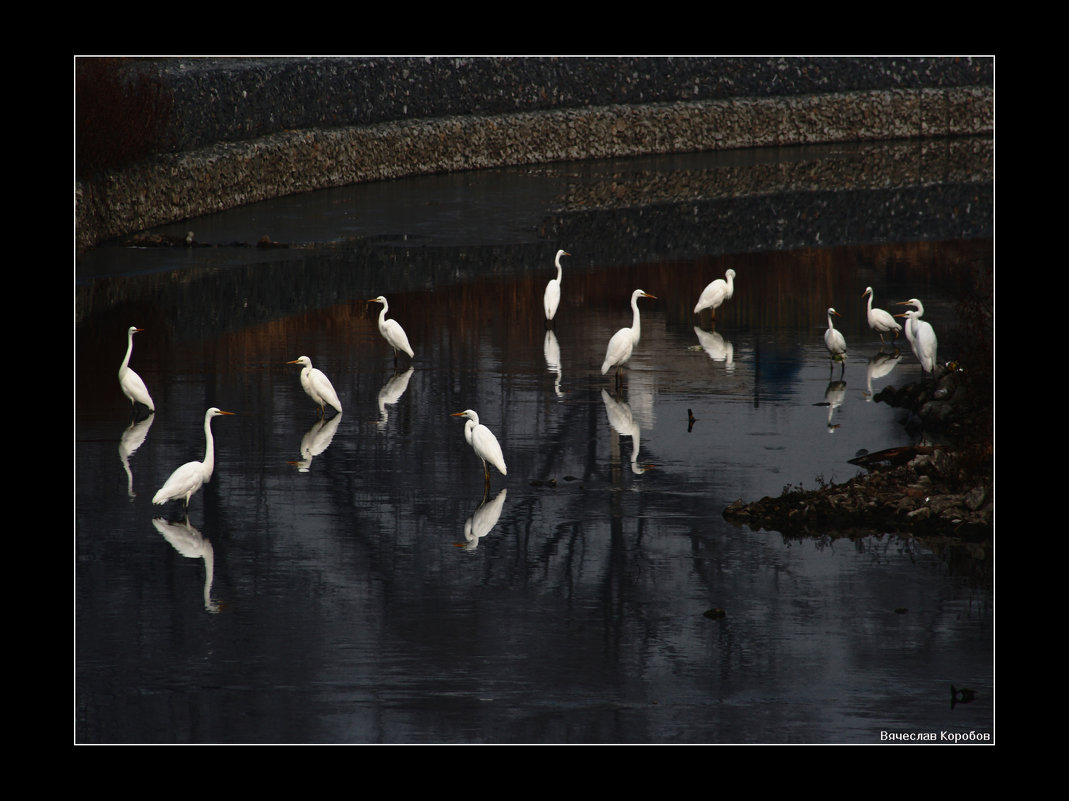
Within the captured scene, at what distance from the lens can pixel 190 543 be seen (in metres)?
13.9

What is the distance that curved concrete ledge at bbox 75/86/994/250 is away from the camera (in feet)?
116

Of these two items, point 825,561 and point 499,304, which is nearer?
Result: point 825,561

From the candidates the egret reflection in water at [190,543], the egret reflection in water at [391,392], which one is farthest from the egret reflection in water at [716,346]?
the egret reflection in water at [190,543]

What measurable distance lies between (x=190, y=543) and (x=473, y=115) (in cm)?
4031

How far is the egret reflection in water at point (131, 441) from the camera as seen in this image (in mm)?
16062

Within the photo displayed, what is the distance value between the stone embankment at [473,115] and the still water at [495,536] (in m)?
9.01

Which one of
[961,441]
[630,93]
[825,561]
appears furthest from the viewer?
[630,93]

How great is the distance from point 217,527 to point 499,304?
46.3 feet

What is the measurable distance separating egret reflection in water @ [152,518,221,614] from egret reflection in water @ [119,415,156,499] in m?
1.32

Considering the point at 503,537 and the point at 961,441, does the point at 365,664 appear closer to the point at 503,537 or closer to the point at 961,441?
the point at 503,537

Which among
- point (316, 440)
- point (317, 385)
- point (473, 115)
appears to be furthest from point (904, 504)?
point (473, 115)
